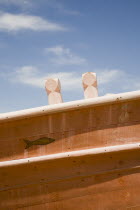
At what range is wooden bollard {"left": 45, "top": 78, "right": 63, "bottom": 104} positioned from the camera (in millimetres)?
4992

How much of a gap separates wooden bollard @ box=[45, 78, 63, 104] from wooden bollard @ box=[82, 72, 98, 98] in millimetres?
403

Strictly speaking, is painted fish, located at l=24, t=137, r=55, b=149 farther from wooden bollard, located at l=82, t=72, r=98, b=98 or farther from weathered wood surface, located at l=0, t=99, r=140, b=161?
wooden bollard, located at l=82, t=72, r=98, b=98

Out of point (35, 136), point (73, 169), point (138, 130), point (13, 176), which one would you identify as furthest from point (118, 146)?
point (13, 176)

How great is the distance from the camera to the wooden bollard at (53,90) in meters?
4.99

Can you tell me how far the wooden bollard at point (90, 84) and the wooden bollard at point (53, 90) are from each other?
40 cm

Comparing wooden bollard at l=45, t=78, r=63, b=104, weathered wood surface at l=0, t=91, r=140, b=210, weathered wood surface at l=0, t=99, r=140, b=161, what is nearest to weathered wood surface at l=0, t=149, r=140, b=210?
weathered wood surface at l=0, t=91, r=140, b=210

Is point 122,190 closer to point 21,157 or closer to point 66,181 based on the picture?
point 66,181

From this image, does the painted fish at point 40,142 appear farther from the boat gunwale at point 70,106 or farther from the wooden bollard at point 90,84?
the wooden bollard at point 90,84

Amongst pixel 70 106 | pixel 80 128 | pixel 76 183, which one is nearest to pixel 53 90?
pixel 70 106

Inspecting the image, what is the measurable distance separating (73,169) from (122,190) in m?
0.74

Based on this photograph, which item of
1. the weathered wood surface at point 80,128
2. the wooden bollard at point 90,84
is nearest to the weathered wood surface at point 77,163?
the weathered wood surface at point 80,128

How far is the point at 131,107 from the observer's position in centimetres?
461

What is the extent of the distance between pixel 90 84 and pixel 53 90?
0.57 m

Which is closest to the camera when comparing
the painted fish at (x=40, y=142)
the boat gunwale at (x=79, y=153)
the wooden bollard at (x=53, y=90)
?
the boat gunwale at (x=79, y=153)
